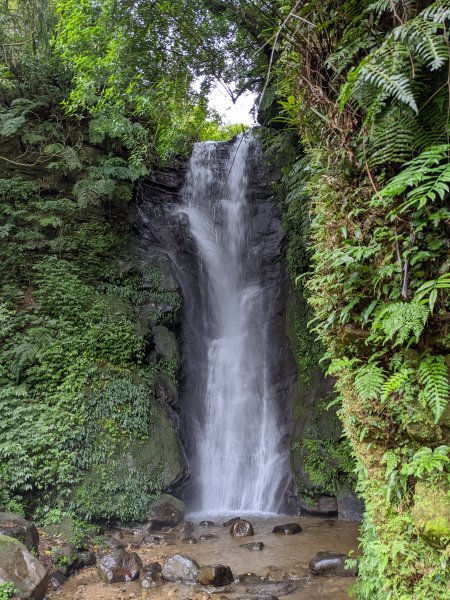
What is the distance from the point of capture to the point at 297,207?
29.5 feet

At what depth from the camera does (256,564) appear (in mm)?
6336

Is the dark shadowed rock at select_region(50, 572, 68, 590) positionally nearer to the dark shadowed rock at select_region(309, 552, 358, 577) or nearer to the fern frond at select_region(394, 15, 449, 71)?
the dark shadowed rock at select_region(309, 552, 358, 577)

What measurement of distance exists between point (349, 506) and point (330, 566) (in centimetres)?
281

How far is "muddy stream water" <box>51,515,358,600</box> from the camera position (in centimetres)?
547

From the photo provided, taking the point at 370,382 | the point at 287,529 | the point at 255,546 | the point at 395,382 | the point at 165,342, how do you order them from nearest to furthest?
the point at 395,382 < the point at 370,382 < the point at 255,546 < the point at 287,529 < the point at 165,342

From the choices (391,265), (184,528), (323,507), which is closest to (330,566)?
(323,507)

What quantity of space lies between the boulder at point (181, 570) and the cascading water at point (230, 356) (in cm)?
368

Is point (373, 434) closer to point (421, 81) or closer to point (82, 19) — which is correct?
point (421, 81)

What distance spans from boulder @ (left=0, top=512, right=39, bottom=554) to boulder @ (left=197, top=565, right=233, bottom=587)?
2.22 m

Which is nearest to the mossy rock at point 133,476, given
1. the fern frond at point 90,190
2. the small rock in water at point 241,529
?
the small rock in water at point 241,529

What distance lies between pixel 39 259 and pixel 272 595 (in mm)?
8303

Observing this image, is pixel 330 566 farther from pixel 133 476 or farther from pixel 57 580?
pixel 133 476

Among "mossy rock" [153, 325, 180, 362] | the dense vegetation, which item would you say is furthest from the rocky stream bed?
"mossy rock" [153, 325, 180, 362]

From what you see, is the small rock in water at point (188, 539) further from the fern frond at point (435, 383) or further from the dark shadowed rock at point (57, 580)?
the fern frond at point (435, 383)
